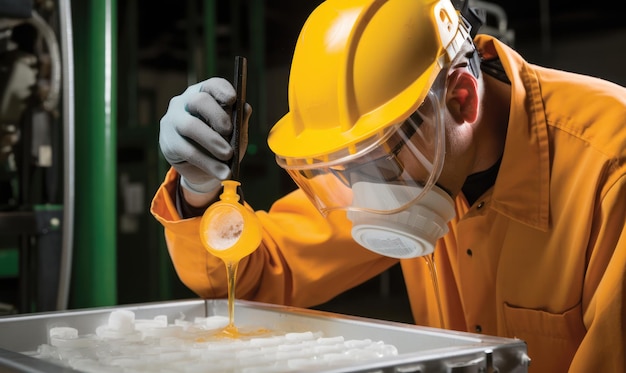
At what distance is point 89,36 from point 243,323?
1.14 metres

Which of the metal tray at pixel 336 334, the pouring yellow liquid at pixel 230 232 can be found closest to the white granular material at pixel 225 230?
the pouring yellow liquid at pixel 230 232

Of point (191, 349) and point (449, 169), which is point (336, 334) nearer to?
point (191, 349)

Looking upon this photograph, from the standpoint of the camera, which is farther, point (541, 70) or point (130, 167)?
point (130, 167)

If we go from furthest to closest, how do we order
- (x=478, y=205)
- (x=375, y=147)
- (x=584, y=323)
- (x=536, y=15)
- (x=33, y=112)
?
1. (x=536, y=15)
2. (x=33, y=112)
3. (x=478, y=205)
4. (x=584, y=323)
5. (x=375, y=147)

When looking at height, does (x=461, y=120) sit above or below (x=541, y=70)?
below

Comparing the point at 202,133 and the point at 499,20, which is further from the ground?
the point at 499,20

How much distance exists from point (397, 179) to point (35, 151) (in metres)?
1.22

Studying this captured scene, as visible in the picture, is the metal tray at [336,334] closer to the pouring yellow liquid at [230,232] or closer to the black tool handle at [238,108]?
the pouring yellow liquid at [230,232]

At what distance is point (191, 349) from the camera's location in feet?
3.46

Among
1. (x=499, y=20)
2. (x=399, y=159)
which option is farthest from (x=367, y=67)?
(x=499, y=20)

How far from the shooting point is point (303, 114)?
122 centimetres

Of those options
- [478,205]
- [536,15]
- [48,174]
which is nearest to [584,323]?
[478,205]

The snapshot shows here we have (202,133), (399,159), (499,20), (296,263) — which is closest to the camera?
(399,159)

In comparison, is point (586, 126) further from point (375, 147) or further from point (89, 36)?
point (89, 36)
